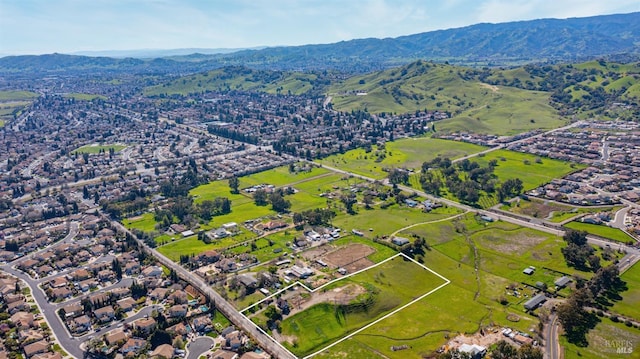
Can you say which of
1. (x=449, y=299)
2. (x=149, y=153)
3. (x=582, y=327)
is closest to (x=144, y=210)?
(x=149, y=153)

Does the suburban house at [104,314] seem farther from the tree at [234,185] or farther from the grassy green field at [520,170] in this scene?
the grassy green field at [520,170]

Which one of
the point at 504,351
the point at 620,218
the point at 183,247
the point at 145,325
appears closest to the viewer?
the point at 504,351

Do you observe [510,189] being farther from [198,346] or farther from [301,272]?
[198,346]

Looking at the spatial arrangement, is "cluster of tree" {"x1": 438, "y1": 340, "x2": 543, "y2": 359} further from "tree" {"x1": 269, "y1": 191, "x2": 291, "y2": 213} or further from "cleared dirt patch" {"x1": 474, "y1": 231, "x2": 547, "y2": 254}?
"tree" {"x1": 269, "y1": 191, "x2": 291, "y2": 213}

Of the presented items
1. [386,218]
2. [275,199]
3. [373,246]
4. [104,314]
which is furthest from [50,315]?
[386,218]

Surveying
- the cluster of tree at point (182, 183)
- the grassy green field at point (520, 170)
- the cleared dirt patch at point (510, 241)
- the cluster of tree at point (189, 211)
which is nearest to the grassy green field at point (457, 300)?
the cleared dirt patch at point (510, 241)

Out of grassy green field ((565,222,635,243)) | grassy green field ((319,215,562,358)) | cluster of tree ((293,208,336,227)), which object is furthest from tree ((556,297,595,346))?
cluster of tree ((293,208,336,227))

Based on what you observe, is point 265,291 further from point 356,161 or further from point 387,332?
point 356,161

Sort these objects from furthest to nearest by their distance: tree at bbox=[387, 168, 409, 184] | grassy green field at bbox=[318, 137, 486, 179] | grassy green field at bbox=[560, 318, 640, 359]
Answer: grassy green field at bbox=[318, 137, 486, 179]
tree at bbox=[387, 168, 409, 184]
grassy green field at bbox=[560, 318, 640, 359]
